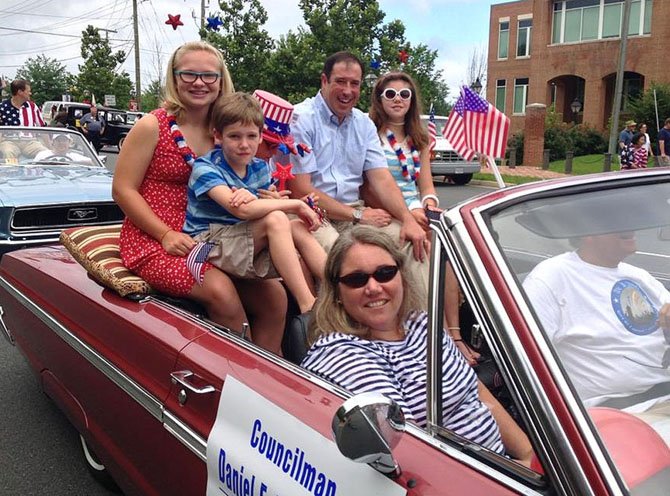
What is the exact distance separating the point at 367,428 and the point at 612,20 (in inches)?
1360

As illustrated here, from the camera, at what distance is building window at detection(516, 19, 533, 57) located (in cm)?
3597

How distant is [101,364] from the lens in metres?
2.50

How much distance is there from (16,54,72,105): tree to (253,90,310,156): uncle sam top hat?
62426 millimetres

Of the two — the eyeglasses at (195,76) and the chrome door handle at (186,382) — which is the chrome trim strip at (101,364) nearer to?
the chrome door handle at (186,382)

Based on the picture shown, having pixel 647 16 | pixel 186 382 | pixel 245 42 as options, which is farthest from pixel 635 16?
pixel 186 382

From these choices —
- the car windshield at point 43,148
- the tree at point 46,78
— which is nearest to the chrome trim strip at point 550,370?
the car windshield at point 43,148

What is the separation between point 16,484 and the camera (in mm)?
3113

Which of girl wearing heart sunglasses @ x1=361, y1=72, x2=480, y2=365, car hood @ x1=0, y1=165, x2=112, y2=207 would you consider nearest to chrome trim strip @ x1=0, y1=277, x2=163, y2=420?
girl wearing heart sunglasses @ x1=361, y1=72, x2=480, y2=365

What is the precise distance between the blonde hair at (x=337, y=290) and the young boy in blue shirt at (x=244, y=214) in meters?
0.64

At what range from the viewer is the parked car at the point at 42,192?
5.70 m

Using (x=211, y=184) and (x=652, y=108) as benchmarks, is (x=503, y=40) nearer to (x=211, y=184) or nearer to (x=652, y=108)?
(x=652, y=108)

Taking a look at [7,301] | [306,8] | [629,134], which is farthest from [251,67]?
[7,301]

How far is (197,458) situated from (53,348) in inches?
55.4

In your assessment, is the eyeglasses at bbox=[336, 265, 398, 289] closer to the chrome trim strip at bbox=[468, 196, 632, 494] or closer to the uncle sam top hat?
the chrome trim strip at bbox=[468, 196, 632, 494]
